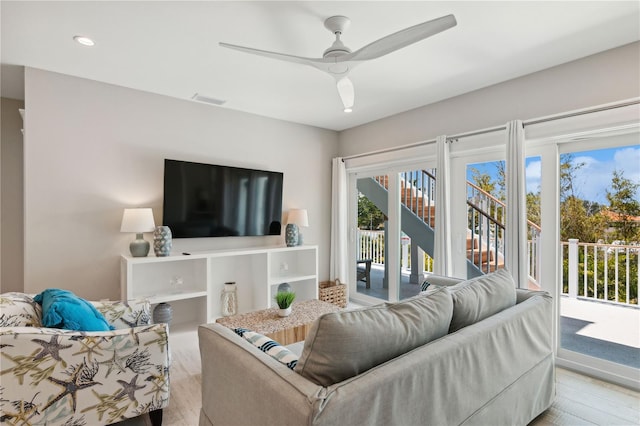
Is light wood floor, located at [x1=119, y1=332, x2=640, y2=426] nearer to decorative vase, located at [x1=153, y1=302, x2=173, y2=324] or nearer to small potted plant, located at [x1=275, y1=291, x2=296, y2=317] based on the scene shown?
decorative vase, located at [x1=153, y1=302, x2=173, y2=324]

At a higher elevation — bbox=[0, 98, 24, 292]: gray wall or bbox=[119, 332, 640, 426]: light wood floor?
bbox=[0, 98, 24, 292]: gray wall

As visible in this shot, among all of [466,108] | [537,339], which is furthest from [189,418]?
[466,108]

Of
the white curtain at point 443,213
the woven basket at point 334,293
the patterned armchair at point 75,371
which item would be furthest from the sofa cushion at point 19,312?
the white curtain at point 443,213

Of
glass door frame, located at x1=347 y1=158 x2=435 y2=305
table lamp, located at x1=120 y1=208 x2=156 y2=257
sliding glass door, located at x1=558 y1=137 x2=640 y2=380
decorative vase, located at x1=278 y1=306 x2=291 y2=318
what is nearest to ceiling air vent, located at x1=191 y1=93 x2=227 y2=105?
table lamp, located at x1=120 y1=208 x2=156 y2=257

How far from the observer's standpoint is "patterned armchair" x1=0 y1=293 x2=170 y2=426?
1.52 metres

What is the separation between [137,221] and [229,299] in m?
1.35

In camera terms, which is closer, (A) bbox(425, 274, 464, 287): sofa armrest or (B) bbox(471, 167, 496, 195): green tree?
(A) bbox(425, 274, 464, 287): sofa armrest

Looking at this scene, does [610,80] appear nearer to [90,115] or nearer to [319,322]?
[319,322]

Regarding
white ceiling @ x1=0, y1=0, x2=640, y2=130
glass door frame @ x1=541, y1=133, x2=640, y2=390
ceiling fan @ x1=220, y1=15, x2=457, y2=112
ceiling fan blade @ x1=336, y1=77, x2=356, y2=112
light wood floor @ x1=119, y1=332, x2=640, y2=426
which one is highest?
white ceiling @ x1=0, y1=0, x2=640, y2=130

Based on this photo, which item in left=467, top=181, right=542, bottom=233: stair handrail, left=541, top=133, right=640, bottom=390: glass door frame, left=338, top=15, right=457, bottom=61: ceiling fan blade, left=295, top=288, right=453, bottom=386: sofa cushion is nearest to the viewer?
left=295, top=288, right=453, bottom=386: sofa cushion

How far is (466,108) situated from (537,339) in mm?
2413

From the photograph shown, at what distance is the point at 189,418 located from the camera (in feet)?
6.57

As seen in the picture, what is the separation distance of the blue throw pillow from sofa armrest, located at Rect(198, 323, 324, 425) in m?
0.78

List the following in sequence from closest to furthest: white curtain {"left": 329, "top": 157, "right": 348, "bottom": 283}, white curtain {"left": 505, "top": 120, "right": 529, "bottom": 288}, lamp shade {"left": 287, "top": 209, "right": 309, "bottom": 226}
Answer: white curtain {"left": 505, "top": 120, "right": 529, "bottom": 288} → lamp shade {"left": 287, "top": 209, "right": 309, "bottom": 226} → white curtain {"left": 329, "top": 157, "right": 348, "bottom": 283}
